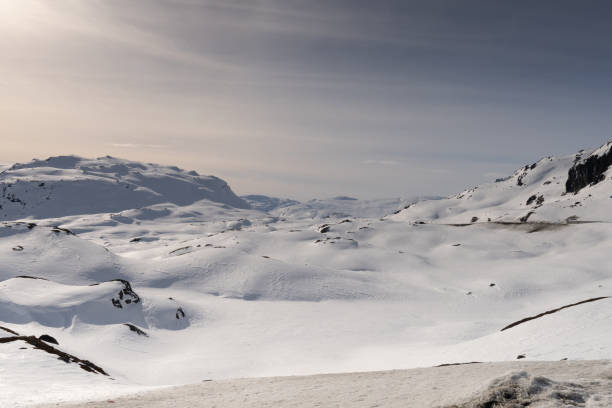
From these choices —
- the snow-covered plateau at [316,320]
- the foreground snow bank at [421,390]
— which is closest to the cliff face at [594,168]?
the snow-covered plateau at [316,320]

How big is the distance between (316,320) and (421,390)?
39.5m

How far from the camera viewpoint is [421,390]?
45.2ft

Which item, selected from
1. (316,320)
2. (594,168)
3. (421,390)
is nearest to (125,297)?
(316,320)

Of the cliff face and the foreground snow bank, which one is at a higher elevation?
the cliff face

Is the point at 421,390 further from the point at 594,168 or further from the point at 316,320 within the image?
the point at 594,168

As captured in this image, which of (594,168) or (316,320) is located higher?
(594,168)

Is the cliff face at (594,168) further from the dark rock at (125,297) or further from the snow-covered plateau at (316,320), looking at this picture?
the dark rock at (125,297)

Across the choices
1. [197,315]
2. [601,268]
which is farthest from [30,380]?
[601,268]

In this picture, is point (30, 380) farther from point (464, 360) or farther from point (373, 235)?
point (373, 235)

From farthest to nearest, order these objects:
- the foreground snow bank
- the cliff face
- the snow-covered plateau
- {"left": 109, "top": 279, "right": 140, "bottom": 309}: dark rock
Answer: the cliff face < {"left": 109, "top": 279, "right": 140, "bottom": 309}: dark rock < the snow-covered plateau < the foreground snow bank

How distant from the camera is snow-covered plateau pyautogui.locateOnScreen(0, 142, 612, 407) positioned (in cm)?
1561

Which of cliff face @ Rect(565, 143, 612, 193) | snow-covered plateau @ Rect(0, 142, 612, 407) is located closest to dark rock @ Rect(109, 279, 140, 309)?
snow-covered plateau @ Rect(0, 142, 612, 407)

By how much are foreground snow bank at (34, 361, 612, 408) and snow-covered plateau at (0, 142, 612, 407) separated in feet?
0.24

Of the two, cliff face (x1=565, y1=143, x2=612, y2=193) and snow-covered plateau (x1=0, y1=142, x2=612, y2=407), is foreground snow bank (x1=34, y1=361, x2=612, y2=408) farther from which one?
cliff face (x1=565, y1=143, x2=612, y2=193)
